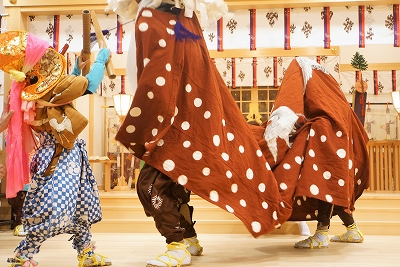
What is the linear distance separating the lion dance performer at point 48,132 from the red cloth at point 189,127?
0.32 m

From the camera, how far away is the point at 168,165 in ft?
6.31

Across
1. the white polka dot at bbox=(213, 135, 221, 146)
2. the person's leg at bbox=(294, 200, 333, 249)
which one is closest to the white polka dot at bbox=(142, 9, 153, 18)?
the white polka dot at bbox=(213, 135, 221, 146)

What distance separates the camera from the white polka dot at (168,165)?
192 cm

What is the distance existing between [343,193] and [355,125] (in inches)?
22.6

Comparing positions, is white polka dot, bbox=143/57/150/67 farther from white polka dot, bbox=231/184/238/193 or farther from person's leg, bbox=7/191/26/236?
person's leg, bbox=7/191/26/236

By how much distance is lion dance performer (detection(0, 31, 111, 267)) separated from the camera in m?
2.05

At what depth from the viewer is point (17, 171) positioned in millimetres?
2117

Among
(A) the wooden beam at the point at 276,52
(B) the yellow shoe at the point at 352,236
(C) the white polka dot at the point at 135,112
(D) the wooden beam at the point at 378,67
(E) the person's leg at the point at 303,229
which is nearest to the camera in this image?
(C) the white polka dot at the point at 135,112

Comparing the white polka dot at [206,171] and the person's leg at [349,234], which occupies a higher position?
the white polka dot at [206,171]

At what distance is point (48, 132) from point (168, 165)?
0.61m

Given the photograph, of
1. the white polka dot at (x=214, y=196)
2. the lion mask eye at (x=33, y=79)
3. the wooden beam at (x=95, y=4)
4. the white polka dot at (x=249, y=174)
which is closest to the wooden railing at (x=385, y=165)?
the wooden beam at (x=95, y=4)

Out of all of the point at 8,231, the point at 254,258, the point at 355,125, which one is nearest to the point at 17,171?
the point at 254,258

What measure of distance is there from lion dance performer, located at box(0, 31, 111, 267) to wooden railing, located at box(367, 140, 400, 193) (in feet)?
17.7

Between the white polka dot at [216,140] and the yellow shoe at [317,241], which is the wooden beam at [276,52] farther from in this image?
the white polka dot at [216,140]
